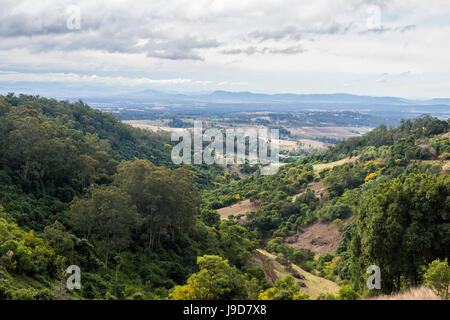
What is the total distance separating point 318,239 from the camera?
160 feet

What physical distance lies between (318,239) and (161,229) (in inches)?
1069

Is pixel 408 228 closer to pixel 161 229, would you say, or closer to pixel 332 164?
pixel 161 229

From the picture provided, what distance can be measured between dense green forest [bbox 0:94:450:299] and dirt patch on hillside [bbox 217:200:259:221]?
4461mm

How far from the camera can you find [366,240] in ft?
62.0

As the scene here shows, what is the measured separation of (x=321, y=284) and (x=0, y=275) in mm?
25868

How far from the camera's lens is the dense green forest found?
17203 mm

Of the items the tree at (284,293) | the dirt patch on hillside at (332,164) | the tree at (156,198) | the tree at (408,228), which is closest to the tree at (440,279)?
the tree at (408,228)

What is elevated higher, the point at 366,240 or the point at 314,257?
the point at 366,240

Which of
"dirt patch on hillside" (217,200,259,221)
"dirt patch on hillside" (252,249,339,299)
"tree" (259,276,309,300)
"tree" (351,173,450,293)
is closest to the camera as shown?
"tree" (259,276,309,300)

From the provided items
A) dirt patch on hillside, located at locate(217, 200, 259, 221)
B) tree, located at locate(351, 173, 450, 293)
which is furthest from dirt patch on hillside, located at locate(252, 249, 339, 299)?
dirt patch on hillside, located at locate(217, 200, 259, 221)

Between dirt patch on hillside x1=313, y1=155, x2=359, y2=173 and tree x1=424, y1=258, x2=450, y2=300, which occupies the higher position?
tree x1=424, y1=258, x2=450, y2=300

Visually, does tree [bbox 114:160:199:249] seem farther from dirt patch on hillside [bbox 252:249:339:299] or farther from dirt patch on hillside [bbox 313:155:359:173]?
dirt patch on hillside [bbox 313:155:359:173]
